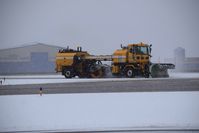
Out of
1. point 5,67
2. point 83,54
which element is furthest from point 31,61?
point 83,54

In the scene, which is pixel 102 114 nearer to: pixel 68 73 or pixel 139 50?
pixel 139 50

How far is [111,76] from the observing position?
2945cm

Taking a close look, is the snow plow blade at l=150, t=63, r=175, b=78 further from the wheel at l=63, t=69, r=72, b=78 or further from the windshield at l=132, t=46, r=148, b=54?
the wheel at l=63, t=69, r=72, b=78

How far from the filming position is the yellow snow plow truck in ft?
93.3

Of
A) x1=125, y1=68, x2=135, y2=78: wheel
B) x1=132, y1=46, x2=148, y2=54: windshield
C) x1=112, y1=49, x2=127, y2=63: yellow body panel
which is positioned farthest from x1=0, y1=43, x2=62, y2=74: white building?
x1=125, y1=68, x2=135, y2=78: wheel

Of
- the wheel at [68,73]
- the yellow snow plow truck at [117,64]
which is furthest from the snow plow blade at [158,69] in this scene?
the wheel at [68,73]

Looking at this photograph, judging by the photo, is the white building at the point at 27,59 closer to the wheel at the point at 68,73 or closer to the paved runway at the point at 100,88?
the wheel at the point at 68,73

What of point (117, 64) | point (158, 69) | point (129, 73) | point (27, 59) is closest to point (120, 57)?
point (117, 64)

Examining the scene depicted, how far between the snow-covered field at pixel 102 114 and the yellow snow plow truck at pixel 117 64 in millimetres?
15907

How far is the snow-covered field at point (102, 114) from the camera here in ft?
27.5

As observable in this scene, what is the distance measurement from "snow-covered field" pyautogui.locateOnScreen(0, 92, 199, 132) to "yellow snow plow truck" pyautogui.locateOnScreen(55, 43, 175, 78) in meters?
15.9

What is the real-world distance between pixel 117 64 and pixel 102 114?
1935 centimetres

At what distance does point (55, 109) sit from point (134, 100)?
296cm

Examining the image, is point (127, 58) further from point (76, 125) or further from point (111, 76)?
point (76, 125)
